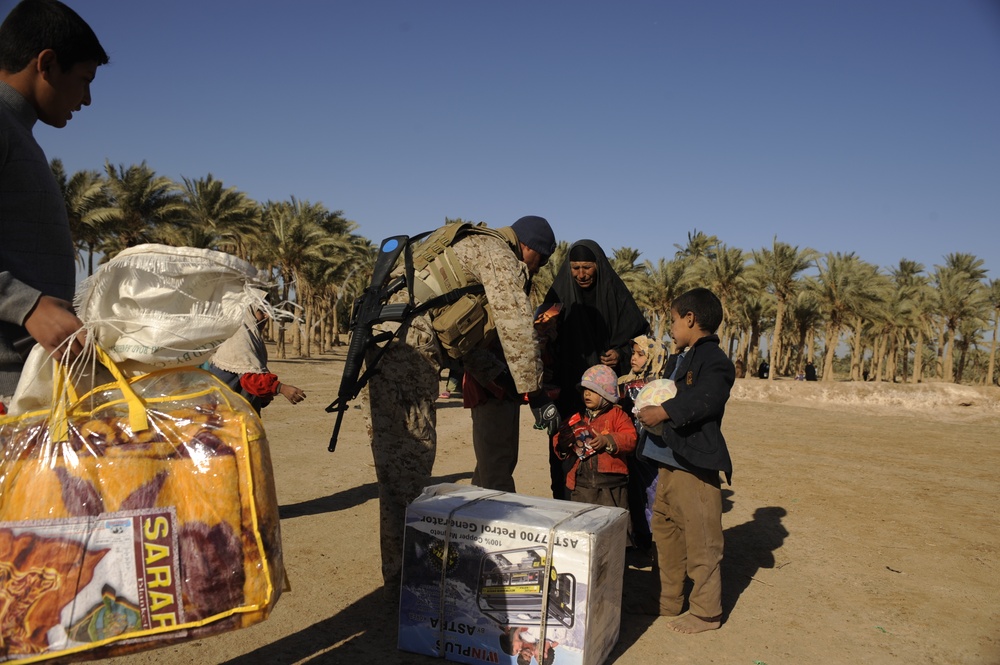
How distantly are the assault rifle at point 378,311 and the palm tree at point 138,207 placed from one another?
3185 centimetres

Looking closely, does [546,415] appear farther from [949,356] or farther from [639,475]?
[949,356]

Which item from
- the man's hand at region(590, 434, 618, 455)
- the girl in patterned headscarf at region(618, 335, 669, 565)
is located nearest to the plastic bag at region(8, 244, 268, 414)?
the man's hand at region(590, 434, 618, 455)

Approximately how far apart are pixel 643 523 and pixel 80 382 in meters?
4.17

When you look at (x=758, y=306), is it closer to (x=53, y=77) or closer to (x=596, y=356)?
(x=596, y=356)

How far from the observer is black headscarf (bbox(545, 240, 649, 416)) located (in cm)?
525

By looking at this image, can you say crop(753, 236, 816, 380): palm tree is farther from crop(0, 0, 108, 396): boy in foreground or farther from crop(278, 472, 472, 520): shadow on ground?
crop(0, 0, 108, 396): boy in foreground

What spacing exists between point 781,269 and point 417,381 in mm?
40637

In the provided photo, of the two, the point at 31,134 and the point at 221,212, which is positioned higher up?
the point at 221,212

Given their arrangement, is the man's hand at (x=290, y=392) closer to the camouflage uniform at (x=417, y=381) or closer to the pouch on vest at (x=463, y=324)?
the camouflage uniform at (x=417, y=381)

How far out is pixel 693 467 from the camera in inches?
155

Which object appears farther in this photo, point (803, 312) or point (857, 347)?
point (857, 347)

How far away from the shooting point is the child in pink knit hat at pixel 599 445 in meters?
4.48

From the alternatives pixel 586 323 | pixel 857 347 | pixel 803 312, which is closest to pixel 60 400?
pixel 586 323

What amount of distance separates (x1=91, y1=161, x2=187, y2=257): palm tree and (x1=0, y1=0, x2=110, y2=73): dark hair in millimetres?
32902
